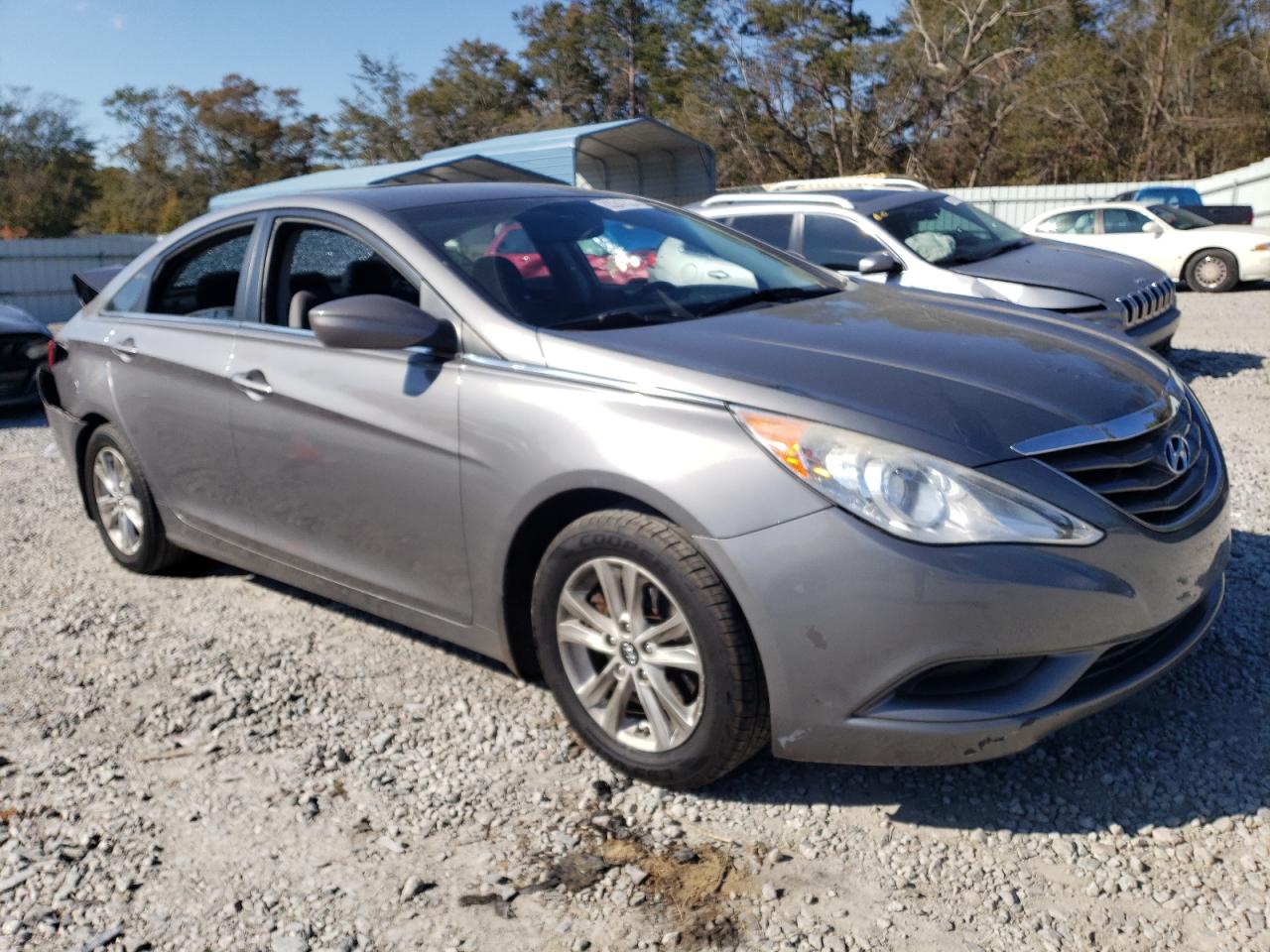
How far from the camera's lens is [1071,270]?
29.0ft

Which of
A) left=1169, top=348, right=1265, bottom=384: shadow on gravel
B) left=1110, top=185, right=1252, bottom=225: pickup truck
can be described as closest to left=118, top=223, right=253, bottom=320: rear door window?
left=1169, top=348, right=1265, bottom=384: shadow on gravel

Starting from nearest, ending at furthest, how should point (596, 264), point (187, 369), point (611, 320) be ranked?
point (611, 320) → point (596, 264) → point (187, 369)

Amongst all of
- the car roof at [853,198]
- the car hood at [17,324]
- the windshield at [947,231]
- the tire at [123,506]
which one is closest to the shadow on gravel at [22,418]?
the car hood at [17,324]

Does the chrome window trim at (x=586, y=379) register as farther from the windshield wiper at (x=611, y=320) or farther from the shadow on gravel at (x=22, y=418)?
the shadow on gravel at (x=22, y=418)

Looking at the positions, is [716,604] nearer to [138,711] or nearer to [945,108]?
[138,711]

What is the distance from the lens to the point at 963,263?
886 centimetres

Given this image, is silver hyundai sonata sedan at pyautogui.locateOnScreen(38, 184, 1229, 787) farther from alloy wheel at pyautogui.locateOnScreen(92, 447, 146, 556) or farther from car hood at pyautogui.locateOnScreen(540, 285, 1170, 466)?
alloy wheel at pyautogui.locateOnScreen(92, 447, 146, 556)

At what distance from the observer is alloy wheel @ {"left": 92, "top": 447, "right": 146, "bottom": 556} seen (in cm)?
502

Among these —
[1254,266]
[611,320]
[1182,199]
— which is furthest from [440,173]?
[611,320]

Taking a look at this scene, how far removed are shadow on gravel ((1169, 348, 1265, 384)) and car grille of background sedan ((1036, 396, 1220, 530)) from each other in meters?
6.81

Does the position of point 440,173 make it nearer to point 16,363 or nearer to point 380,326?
point 16,363

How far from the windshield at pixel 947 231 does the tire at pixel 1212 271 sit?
7912 mm

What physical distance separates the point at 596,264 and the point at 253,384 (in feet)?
4.11

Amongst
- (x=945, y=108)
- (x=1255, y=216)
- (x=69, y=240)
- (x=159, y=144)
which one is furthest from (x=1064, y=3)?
(x=159, y=144)
